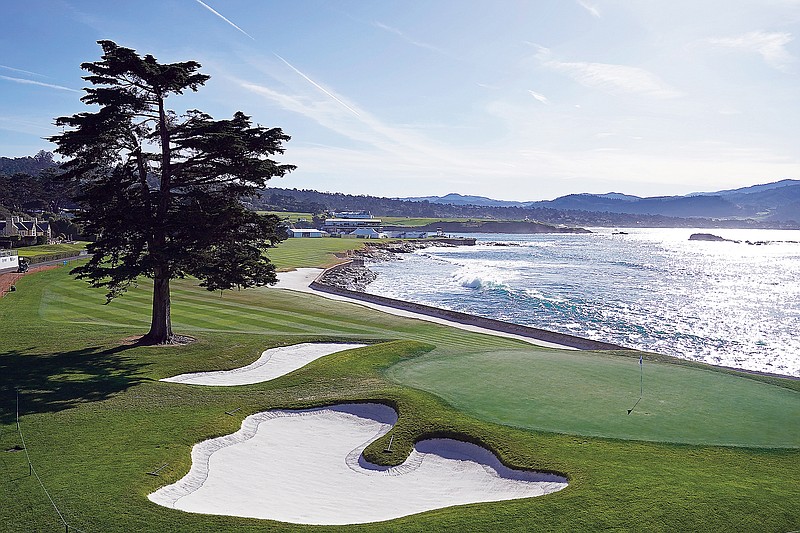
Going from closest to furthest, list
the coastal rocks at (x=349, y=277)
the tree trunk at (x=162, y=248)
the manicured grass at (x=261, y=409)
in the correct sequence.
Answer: the manicured grass at (x=261, y=409)
the tree trunk at (x=162, y=248)
the coastal rocks at (x=349, y=277)

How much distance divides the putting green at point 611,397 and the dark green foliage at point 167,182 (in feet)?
28.1

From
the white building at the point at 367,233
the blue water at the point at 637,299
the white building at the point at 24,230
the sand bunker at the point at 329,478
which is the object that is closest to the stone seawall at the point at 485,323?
the blue water at the point at 637,299

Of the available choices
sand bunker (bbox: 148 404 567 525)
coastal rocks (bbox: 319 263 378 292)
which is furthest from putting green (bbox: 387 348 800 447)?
coastal rocks (bbox: 319 263 378 292)

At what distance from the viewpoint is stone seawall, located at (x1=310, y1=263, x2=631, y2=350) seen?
3612 cm

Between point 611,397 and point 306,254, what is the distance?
3341 inches

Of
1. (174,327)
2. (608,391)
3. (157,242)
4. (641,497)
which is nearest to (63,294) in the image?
(174,327)

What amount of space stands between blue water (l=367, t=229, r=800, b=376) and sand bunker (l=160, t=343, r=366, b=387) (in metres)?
27.2

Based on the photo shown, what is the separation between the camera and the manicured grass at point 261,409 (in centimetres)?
989

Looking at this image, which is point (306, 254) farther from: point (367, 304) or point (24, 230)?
point (367, 304)

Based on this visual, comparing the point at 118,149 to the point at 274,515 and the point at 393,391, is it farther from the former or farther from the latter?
the point at 274,515

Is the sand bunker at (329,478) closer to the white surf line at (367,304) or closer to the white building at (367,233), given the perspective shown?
the white surf line at (367,304)

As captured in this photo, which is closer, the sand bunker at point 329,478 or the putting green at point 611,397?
the sand bunker at point 329,478

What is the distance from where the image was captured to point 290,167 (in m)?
23.7

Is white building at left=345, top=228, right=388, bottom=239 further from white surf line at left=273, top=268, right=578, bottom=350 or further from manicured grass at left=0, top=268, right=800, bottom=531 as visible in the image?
manicured grass at left=0, top=268, right=800, bottom=531
